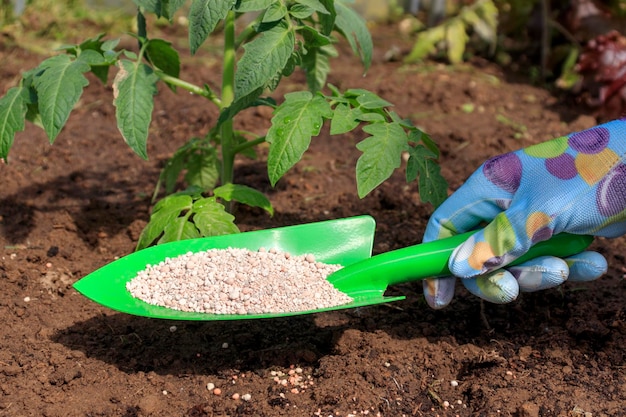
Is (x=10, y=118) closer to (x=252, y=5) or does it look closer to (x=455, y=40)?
(x=252, y=5)

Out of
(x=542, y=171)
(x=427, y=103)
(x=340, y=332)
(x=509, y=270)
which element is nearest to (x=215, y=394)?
(x=340, y=332)

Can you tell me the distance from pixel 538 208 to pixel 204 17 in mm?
998

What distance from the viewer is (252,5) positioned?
7.38 feet

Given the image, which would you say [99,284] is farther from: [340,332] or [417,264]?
[417,264]

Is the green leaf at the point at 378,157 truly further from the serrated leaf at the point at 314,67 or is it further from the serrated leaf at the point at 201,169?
the serrated leaf at the point at 201,169

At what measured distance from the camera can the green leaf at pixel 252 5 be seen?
87.8 inches

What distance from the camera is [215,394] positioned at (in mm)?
2180

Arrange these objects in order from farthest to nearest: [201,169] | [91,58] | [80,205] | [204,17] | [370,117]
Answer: [80,205]
[201,169]
[91,58]
[370,117]
[204,17]

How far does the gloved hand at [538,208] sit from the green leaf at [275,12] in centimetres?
68

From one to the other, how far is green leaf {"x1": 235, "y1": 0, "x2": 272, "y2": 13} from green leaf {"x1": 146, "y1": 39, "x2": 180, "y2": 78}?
1.42 ft

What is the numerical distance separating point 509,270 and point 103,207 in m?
1.59

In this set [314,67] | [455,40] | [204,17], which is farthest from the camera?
[455,40]

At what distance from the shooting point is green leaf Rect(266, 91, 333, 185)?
88.0 inches

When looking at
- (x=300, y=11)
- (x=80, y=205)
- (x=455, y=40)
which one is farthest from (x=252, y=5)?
(x=455, y=40)
